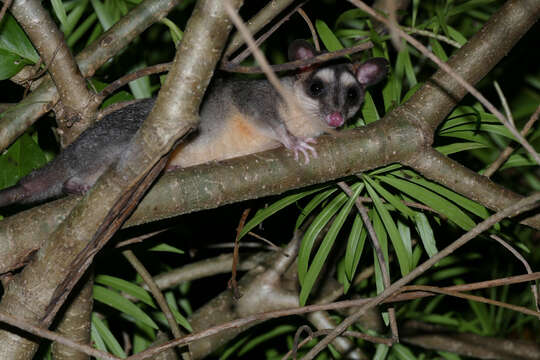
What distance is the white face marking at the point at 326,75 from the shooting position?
132 inches

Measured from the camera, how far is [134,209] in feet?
6.49

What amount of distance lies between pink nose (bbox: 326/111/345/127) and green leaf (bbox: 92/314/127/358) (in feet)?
5.52

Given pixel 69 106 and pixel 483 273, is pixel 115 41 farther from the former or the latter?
pixel 483 273

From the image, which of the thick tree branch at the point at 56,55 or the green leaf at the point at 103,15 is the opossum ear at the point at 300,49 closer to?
the green leaf at the point at 103,15

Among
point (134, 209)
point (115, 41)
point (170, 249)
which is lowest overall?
point (134, 209)

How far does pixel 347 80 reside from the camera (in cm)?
331

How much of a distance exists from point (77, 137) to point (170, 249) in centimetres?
80

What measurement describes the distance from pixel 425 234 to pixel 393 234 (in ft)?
0.66

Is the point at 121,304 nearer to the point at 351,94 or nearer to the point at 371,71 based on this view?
the point at 351,94

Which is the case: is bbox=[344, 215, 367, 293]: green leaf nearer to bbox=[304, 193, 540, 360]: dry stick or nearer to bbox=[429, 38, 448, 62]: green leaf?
bbox=[304, 193, 540, 360]: dry stick

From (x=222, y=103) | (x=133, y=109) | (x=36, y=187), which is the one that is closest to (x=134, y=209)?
(x=36, y=187)

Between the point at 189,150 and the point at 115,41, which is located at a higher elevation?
the point at 115,41

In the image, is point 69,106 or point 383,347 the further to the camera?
point 383,347

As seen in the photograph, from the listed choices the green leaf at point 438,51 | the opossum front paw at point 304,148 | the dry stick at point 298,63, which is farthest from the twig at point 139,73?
the green leaf at point 438,51
